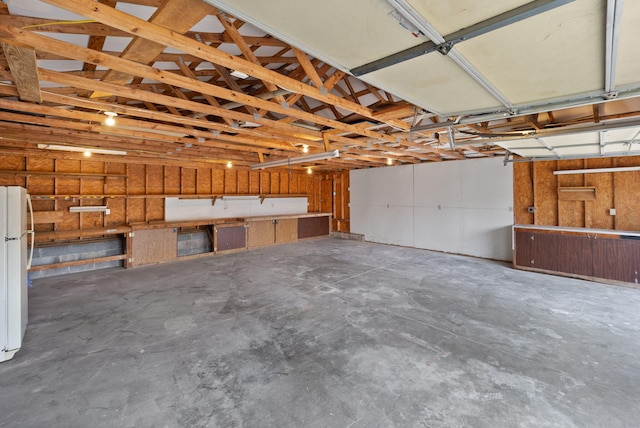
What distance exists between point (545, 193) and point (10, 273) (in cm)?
878

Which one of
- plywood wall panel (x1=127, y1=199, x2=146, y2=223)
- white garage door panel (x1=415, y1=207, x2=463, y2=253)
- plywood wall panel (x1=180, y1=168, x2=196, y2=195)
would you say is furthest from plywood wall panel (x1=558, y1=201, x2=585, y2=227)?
plywood wall panel (x1=127, y1=199, x2=146, y2=223)

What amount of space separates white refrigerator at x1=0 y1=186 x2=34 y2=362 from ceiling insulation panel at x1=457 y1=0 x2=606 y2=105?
4066mm

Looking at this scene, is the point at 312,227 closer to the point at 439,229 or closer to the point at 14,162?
the point at 439,229

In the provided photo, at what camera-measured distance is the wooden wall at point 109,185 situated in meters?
5.54

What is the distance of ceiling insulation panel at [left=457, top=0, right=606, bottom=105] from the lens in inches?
48.0

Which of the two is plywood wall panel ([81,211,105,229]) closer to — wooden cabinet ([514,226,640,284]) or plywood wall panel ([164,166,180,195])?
plywood wall panel ([164,166,180,195])

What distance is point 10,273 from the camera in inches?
106

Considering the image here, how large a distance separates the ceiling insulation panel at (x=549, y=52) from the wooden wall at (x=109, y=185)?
7185 mm

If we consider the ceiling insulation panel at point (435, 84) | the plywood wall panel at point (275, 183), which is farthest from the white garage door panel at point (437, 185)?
the ceiling insulation panel at point (435, 84)

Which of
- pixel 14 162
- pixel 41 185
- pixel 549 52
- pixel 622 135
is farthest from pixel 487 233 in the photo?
pixel 14 162

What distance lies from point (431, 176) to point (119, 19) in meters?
7.70

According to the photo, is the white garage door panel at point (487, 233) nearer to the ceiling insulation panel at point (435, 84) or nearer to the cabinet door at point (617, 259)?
the cabinet door at point (617, 259)

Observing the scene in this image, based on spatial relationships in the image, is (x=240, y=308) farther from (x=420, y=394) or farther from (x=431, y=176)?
(x=431, y=176)

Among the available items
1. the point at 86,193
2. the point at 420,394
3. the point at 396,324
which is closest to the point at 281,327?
the point at 396,324
